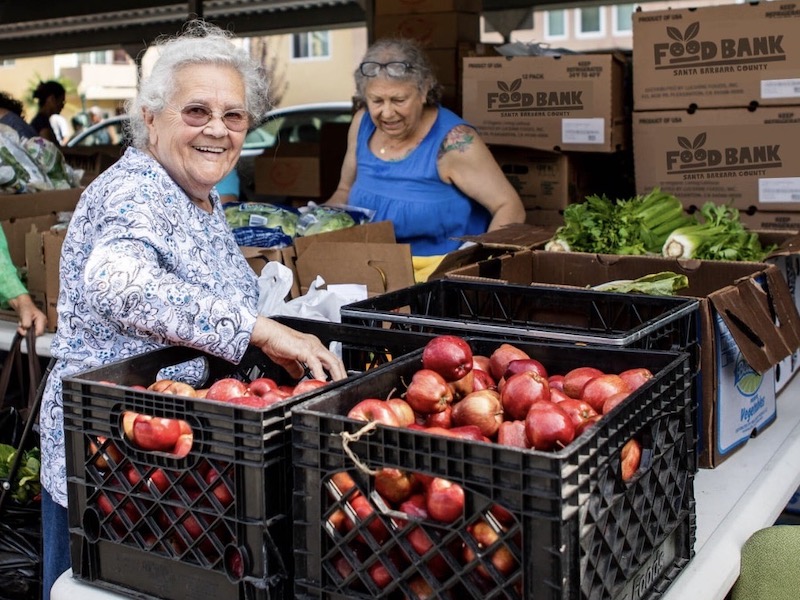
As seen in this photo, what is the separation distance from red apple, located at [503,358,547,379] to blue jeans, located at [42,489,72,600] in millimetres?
1130

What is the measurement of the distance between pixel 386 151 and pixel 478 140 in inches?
15.6

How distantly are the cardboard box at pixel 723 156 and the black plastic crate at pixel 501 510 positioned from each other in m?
2.10

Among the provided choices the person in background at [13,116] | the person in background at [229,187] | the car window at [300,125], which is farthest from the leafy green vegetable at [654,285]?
the car window at [300,125]

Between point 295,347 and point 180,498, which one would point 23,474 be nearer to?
point 295,347

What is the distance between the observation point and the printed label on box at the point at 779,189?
346 centimetres

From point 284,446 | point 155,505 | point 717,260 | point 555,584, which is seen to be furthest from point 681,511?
point 717,260

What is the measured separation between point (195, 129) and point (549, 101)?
213cm

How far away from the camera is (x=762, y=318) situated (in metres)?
2.32

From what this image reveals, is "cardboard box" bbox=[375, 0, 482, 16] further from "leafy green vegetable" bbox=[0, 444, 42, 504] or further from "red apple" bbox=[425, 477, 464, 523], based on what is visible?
"red apple" bbox=[425, 477, 464, 523]

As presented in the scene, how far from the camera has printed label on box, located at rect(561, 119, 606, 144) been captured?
386 centimetres

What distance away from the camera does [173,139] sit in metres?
2.13

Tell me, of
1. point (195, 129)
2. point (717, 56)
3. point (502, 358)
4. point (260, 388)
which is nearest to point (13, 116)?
point (717, 56)

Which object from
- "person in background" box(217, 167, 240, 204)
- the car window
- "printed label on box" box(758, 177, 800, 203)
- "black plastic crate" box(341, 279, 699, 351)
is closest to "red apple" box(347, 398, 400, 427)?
"black plastic crate" box(341, 279, 699, 351)

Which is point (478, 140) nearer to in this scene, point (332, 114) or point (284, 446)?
point (284, 446)
